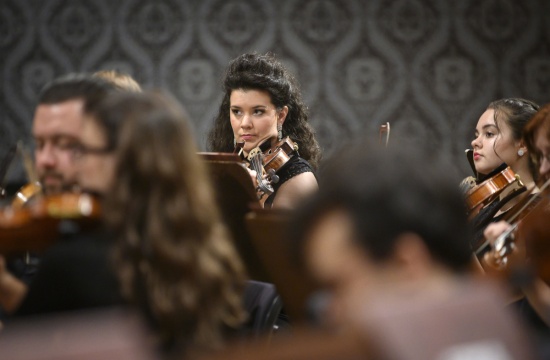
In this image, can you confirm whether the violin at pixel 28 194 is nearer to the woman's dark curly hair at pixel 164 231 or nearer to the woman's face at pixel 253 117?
the woman's dark curly hair at pixel 164 231

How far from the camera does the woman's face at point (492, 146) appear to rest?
2900 millimetres

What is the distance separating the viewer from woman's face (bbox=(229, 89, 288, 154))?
2982 millimetres

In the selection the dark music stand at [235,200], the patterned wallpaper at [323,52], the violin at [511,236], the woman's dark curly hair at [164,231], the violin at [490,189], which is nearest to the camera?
the woman's dark curly hair at [164,231]

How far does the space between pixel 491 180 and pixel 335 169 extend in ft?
6.99

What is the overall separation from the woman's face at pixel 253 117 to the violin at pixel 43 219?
4.84ft

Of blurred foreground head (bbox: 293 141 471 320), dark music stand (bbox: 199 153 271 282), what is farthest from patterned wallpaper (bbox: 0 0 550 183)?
blurred foreground head (bbox: 293 141 471 320)

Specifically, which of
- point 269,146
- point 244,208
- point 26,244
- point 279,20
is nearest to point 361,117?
point 279,20

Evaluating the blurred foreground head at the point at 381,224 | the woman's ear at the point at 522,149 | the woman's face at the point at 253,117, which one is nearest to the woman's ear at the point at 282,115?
the woman's face at the point at 253,117

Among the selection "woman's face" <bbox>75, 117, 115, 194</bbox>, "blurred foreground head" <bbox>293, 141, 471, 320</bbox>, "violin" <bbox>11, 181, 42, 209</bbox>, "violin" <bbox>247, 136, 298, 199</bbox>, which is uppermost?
"blurred foreground head" <bbox>293, 141, 471, 320</bbox>

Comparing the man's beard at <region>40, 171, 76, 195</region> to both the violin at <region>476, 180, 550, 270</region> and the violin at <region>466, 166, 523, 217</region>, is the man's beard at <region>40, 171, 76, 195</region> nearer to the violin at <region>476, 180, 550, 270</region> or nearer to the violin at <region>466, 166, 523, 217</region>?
the violin at <region>476, 180, 550, 270</region>

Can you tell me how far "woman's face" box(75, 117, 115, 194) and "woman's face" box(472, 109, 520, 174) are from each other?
1830mm

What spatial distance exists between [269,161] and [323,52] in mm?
1973

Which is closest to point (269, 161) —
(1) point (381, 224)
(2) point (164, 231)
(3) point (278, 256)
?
(3) point (278, 256)

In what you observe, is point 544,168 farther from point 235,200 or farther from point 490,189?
point 235,200
